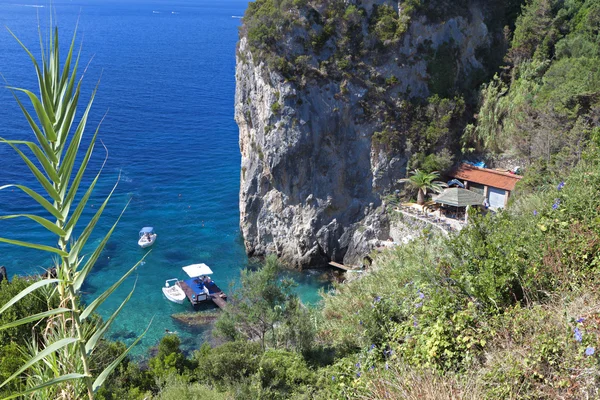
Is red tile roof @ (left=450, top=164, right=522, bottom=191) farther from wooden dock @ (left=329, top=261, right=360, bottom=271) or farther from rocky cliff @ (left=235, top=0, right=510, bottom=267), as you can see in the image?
wooden dock @ (left=329, top=261, right=360, bottom=271)

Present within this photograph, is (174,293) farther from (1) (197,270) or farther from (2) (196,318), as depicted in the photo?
(2) (196,318)

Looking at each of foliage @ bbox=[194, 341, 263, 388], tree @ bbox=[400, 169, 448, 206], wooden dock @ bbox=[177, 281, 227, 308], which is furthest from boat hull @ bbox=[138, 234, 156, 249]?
foliage @ bbox=[194, 341, 263, 388]

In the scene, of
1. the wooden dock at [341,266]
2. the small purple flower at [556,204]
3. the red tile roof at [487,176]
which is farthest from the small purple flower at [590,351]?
the wooden dock at [341,266]

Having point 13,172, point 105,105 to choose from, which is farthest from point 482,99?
point 105,105

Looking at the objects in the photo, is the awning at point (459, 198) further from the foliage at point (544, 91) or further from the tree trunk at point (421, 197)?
the foliage at point (544, 91)

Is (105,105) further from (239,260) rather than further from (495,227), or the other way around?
(495,227)

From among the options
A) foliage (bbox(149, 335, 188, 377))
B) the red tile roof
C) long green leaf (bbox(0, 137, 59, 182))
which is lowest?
foliage (bbox(149, 335, 188, 377))
